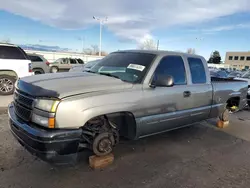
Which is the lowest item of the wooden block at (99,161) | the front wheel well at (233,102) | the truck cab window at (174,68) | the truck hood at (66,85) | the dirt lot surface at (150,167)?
the dirt lot surface at (150,167)

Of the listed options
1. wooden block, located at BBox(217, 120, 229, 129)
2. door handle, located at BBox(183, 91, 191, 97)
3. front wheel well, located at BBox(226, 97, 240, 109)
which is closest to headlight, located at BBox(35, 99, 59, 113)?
door handle, located at BBox(183, 91, 191, 97)

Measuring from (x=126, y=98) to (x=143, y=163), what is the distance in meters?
1.15

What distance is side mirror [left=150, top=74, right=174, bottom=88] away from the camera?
11.4 ft

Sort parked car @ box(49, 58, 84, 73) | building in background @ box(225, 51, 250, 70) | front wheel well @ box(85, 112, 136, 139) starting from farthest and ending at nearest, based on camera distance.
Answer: building in background @ box(225, 51, 250, 70) < parked car @ box(49, 58, 84, 73) < front wheel well @ box(85, 112, 136, 139)

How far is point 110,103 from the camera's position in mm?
3053

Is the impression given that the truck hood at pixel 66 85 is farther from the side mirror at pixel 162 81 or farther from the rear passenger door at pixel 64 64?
the rear passenger door at pixel 64 64

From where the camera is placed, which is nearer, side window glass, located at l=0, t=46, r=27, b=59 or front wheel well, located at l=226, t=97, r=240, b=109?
front wheel well, located at l=226, t=97, r=240, b=109

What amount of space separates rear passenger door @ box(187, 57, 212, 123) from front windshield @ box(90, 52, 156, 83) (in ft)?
3.40

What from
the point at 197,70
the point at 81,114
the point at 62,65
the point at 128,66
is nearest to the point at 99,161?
the point at 81,114

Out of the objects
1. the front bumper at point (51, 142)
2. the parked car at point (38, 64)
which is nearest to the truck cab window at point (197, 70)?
the front bumper at point (51, 142)

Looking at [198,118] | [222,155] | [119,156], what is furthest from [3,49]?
[222,155]

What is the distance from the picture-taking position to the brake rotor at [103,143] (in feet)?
10.5

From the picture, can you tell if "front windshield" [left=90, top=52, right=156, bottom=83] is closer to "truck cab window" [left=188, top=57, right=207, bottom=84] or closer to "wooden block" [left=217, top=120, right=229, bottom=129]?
"truck cab window" [left=188, top=57, right=207, bottom=84]

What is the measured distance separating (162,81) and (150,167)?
1.35m
